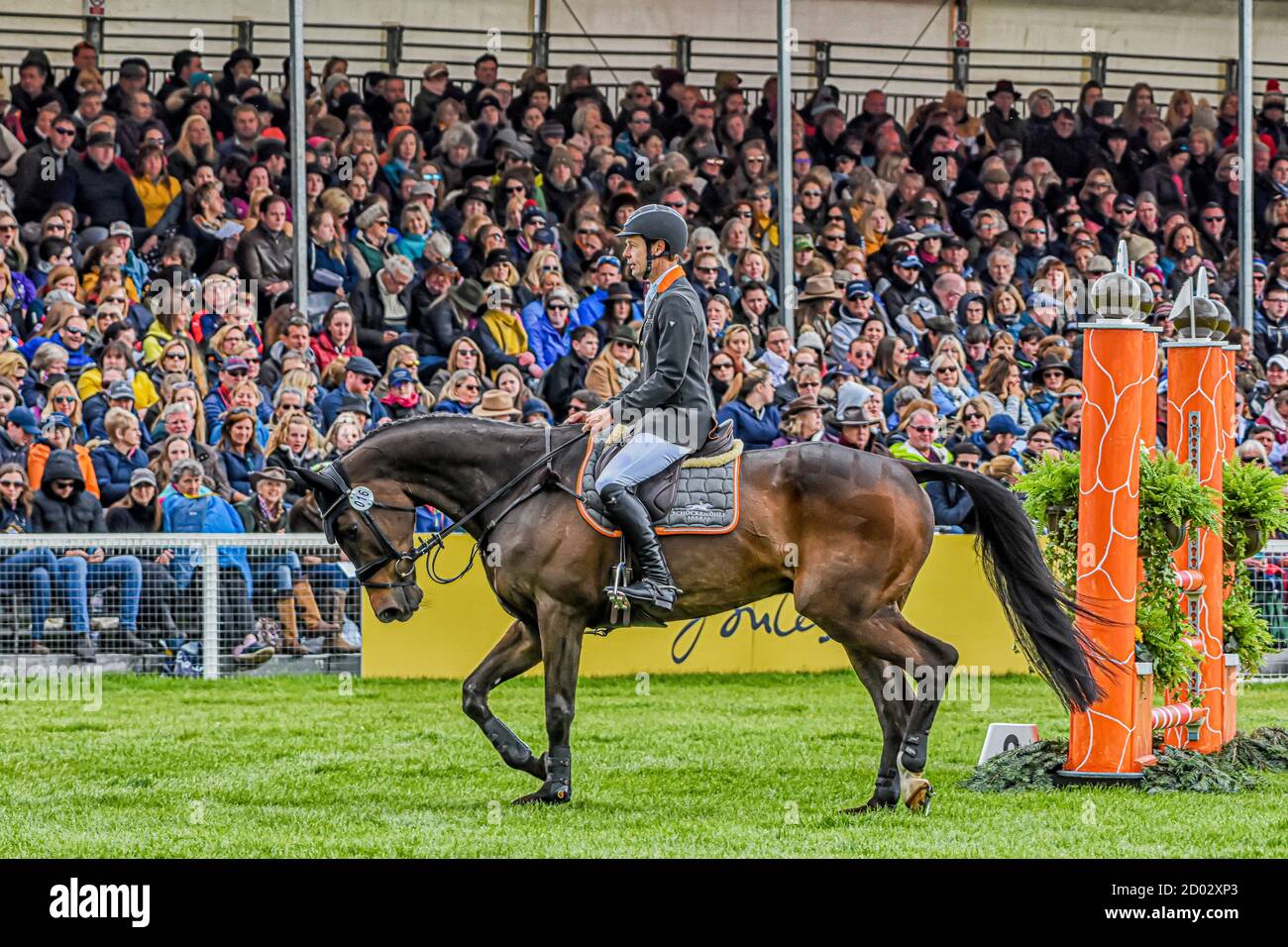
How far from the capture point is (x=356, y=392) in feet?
48.4

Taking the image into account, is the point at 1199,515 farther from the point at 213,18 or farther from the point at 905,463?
the point at 213,18

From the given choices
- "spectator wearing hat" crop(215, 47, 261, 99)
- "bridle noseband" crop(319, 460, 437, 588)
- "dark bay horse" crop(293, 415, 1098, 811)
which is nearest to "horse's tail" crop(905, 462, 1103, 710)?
"dark bay horse" crop(293, 415, 1098, 811)

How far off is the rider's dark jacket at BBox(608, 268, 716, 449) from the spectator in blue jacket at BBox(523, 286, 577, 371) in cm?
742

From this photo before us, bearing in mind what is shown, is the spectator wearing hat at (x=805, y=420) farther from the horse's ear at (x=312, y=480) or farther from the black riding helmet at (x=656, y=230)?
the horse's ear at (x=312, y=480)

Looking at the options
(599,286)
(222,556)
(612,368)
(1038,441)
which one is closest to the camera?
(222,556)

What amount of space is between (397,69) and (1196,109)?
29.9ft

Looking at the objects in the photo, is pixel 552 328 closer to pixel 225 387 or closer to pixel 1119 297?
pixel 225 387

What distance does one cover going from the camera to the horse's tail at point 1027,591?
8.87 meters

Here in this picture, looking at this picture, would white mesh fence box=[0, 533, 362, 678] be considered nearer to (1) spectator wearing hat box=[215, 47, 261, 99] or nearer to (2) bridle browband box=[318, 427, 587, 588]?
(2) bridle browband box=[318, 427, 587, 588]

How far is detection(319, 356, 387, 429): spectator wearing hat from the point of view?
48.1 ft

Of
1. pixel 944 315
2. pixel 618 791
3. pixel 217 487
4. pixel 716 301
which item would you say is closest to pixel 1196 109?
pixel 944 315

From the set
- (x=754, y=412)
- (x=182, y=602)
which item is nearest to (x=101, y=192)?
(x=182, y=602)

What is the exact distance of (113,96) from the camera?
59.0 feet

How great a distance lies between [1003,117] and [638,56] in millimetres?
4314
